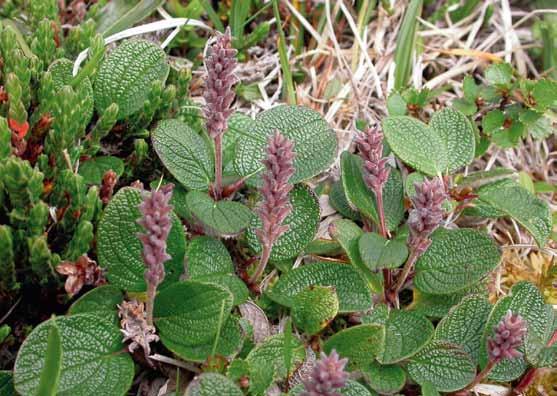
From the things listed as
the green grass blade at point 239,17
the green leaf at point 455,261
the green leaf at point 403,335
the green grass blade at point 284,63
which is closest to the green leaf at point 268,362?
the green leaf at point 403,335

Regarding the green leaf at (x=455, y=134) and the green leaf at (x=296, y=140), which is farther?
the green leaf at (x=455, y=134)

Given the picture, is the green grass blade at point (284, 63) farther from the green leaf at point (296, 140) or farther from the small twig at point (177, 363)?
the small twig at point (177, 363)

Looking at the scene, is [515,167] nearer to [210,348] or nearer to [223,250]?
[223,250]

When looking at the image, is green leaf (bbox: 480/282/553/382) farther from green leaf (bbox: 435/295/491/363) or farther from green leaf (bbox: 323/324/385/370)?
green leaf (bbox: 323/324/385/370)

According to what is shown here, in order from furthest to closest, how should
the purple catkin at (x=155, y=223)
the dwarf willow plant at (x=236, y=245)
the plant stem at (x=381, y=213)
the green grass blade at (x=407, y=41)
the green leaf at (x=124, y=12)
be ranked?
1. the green grass blade at (x=407, y=41)
2. the green leaf at (x=124, y=12)
3. the plant stem at (x=381, y=213)
4. the dwarf willow plant at (x=236, y=245)
5. the purple catkin at (x=155, y=223)

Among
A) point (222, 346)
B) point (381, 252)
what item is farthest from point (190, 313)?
point (381, 252)

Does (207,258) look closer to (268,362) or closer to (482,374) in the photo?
(268,362)

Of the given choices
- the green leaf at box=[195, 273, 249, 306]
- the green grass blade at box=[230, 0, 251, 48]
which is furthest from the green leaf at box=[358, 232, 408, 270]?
the green grass blade at box=[230, 0, 251, 48]

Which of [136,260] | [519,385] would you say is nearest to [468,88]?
[519,385]
